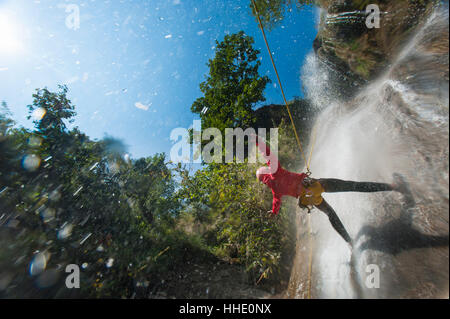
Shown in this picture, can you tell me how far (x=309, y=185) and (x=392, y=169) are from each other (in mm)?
1771

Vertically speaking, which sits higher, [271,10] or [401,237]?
[271,10]

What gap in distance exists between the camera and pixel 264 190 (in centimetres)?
670

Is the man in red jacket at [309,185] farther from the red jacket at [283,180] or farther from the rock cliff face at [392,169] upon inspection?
the rock cliff face at [392,169]

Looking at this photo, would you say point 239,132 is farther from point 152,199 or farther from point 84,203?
point 84,203

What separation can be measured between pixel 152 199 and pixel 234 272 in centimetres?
495

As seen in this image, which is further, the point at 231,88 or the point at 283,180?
the point at 231,88

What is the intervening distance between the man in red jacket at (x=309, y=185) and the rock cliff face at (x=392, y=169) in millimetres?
449

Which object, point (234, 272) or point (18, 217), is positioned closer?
point (234, 272)

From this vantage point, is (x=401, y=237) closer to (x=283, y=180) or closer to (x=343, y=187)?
(x=343, y=187)

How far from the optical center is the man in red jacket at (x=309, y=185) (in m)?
3.71

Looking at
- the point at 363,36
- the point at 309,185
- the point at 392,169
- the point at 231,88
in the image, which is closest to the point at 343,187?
the point at 309,185

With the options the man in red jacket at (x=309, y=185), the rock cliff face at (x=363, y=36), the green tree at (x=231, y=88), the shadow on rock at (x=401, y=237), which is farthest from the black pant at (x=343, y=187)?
the green tree at (x=231, y=88)

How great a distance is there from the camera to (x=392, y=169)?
3.95 metres
